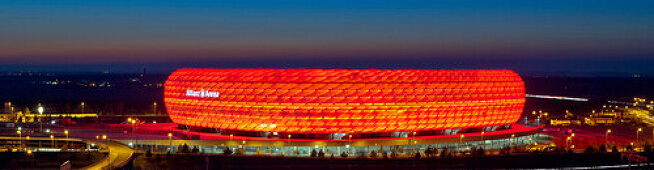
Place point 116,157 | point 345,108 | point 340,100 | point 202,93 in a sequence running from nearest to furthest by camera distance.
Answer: point 116,157 → point 340,100 → point 345,108 → point 202,93

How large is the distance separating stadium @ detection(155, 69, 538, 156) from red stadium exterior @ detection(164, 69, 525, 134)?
0.11 meters

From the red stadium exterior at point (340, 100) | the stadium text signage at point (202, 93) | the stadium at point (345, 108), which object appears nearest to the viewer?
the stadium at point (345, 108)

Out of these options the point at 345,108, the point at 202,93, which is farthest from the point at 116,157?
the point at 345,108

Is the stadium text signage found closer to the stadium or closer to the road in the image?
the stadium

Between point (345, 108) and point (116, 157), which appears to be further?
point (345, 108)

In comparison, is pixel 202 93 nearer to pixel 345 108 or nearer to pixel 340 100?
pixel 340 100

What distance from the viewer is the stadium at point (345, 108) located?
71.1m

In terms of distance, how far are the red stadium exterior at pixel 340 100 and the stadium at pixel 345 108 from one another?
0.37 feet

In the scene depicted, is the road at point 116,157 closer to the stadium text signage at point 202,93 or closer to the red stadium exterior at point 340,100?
the stadium text signage at point 202,93

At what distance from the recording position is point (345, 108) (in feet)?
234

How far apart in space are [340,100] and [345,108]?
1.09 m

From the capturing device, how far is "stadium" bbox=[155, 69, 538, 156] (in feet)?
233

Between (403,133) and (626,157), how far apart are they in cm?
2428

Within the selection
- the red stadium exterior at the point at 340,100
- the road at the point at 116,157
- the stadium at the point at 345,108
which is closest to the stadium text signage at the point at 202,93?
the red stadium exterior at the point at 340,100
